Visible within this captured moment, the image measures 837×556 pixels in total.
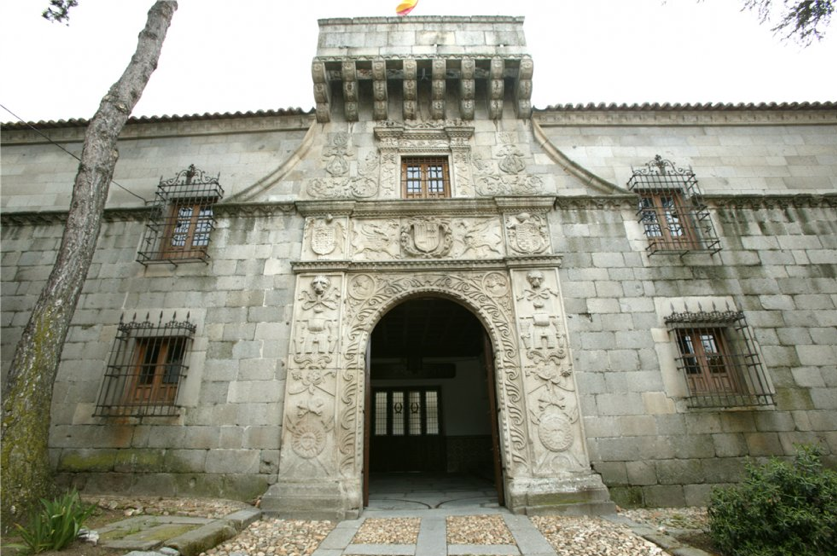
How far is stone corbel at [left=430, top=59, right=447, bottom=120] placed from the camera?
872 cm

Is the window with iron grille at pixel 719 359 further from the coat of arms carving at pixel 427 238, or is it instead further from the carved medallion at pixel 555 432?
the coat of arms carving at pixel 427 238

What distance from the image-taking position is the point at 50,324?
530 cm

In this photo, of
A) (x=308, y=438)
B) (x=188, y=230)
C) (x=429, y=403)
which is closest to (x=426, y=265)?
(x=308, y=438)

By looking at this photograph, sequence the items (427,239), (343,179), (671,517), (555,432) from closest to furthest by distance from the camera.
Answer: (671,517)
(555,432)
(427,239)
(343,179)

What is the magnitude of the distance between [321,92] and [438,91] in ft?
8.46

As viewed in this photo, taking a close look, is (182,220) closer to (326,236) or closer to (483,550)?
(326,236)

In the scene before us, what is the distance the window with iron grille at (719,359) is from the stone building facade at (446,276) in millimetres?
43

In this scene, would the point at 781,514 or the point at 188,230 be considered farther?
the point at 188,230

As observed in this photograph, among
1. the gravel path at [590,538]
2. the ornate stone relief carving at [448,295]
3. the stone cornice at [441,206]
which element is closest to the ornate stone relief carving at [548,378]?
the ornate stone relief carving at [448,295]

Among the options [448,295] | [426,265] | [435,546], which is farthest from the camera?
[426,265]

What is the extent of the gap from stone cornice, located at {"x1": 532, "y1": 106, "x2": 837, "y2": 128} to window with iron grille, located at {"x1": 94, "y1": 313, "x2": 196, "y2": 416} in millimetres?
8662

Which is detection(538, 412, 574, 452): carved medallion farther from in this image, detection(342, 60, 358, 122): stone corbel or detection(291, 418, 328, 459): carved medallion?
detection(342, 60, 358, 122): stone corbel

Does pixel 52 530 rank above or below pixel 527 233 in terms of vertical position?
below

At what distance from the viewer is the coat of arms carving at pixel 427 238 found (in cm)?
765
